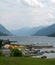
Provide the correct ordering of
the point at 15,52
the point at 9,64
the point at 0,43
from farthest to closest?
1. the point at 0,43
2. the point at 15,52
3. the point at 9,64

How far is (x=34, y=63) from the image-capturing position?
1209 cm

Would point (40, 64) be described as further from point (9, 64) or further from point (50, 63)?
point (9, 64)

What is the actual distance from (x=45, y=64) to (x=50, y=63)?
54 cm

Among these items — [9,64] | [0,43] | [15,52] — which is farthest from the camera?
[0,43]

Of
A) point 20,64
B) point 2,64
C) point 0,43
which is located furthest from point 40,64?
point 0,43

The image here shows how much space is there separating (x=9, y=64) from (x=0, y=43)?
46.2 m

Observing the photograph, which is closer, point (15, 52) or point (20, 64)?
point (20, 64)

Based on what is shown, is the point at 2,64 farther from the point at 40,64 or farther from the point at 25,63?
the point at 40,64

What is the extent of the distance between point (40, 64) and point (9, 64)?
5.73 feet

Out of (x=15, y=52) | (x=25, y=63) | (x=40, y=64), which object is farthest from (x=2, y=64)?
(x=15, y=52)

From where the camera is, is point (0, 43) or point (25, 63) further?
point (0, 43)

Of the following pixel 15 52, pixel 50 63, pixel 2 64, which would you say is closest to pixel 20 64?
pixel 2 64

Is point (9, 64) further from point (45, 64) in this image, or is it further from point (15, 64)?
point (45, 64)

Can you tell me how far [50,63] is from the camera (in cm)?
1227
